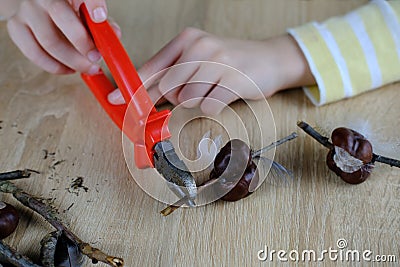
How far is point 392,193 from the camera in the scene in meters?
0.80

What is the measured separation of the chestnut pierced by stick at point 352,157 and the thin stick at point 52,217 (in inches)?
12.6

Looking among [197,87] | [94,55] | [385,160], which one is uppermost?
[94,55]

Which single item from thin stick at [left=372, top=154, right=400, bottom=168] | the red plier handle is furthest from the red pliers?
thin stick at [left=372, top=154, right=400, bottom=168]

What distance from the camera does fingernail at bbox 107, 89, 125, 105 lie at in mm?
883

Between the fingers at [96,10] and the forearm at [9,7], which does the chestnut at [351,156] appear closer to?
the fingers at [96,10]

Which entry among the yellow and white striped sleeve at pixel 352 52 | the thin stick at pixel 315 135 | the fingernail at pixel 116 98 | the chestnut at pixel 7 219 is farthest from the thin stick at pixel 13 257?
the yellow and white striped sleeve at pixel 352 52

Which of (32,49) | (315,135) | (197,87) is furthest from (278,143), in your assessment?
(32,49)

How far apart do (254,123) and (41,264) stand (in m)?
0.39

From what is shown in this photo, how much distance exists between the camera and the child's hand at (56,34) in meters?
0.86

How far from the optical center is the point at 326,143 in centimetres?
82

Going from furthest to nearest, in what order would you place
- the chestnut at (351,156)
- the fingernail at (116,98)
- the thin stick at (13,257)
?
the fingernail at (116,98), the chestnut at (351,156), the thin stick at (13,257)

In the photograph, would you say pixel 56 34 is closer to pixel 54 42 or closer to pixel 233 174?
pixel 54 42

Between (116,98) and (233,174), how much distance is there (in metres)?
0.23

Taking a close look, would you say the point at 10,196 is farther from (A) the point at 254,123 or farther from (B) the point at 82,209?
(A) the point at 254,123
